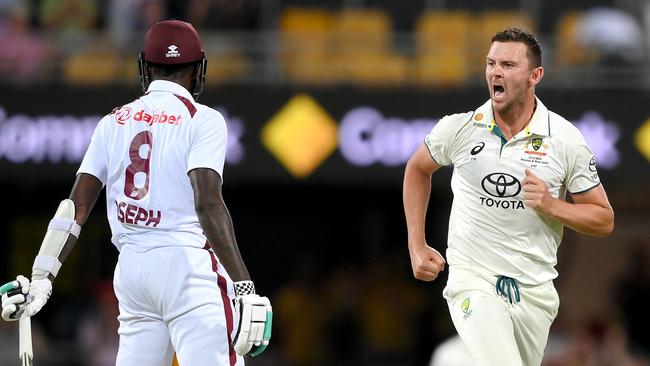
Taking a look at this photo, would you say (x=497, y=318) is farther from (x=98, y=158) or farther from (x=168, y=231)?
(x=98, y=158)

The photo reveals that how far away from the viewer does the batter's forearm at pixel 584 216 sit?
6301 millimetres

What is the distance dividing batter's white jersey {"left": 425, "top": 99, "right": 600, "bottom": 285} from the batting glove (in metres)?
1.28

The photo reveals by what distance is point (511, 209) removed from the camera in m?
6.52

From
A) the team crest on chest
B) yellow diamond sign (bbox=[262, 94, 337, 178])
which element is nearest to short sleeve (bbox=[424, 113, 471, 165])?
the team crest on chest

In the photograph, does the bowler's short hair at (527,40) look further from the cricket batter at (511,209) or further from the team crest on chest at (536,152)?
the team crest on chest at (536,152)

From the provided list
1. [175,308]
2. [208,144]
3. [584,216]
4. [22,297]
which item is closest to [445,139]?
[584,216]

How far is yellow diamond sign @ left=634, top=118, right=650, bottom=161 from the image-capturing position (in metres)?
13.4

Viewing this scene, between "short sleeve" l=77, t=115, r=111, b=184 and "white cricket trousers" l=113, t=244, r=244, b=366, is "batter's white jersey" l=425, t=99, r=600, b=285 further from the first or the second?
"short sleeve" l=77, t=115, r=111, b=184

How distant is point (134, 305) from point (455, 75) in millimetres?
8172

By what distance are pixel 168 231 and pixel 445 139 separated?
4.90 feet

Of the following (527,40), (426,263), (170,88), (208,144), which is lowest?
(426,263)

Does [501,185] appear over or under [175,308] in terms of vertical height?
over

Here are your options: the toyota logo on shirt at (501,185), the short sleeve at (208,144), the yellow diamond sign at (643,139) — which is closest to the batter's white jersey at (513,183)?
the toyota logo on shirt at (501,185)

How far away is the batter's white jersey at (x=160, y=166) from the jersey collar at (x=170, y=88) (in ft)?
0.06
